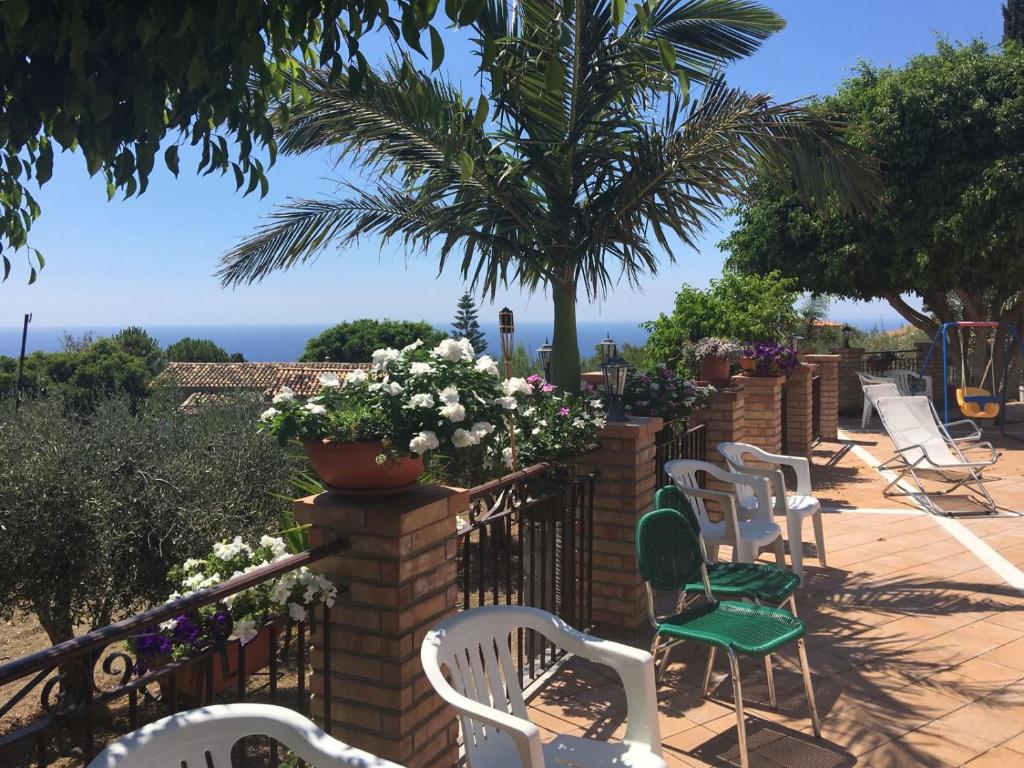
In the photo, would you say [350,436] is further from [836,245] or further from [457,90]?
[836,245]

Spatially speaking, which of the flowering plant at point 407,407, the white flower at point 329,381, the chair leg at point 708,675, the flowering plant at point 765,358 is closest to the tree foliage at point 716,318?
the flowering plant at point 765,358

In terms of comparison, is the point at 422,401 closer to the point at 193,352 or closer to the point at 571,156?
the point at 571,156

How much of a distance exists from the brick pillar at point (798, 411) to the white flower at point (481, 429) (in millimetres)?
7391

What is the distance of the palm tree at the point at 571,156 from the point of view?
518 centimetres

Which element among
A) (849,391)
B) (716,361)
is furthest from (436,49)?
(849,391)

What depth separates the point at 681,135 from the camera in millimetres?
5320

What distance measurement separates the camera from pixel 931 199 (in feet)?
42.5

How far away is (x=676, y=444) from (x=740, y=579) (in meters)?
1.93

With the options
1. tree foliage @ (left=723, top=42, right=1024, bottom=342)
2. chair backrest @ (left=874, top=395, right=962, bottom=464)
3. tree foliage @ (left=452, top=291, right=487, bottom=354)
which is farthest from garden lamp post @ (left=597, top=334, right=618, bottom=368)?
tree foliage @ (left=452, top=291, right=487, bottom=354)

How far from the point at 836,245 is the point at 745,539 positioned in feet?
37.9

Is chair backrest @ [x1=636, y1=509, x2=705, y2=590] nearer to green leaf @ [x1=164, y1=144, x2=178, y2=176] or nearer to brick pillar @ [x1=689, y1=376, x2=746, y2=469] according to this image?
green leaf @ [x1=164, y1=144, x2=178, y2=176]

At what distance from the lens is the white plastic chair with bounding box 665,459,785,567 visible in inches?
162

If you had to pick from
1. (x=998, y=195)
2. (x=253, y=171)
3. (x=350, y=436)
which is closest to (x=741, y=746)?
(x=350, y=436)

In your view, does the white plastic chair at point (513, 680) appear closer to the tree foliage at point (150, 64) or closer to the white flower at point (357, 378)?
the white flower at point (357, 378)
